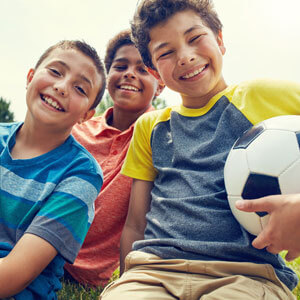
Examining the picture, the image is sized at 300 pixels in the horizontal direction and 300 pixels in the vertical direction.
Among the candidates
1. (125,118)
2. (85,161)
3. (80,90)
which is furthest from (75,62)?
(125,118)

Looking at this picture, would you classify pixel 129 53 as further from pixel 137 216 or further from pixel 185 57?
pixel 137 216

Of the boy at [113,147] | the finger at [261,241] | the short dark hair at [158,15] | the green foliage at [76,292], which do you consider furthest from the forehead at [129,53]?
the finger at [261,241]

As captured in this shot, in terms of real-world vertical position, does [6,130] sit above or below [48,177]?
above

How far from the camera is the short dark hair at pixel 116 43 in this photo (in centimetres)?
323

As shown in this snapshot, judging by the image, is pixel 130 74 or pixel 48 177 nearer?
pixel 48 177

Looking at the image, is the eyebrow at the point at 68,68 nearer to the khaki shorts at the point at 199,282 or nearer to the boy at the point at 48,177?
the boy at the point at 48,177

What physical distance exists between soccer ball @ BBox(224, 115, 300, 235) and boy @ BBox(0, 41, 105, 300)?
0.83m

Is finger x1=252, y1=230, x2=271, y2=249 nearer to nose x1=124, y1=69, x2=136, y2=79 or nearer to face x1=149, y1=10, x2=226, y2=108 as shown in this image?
face x1=149, y1=10, x2=226, y2=108

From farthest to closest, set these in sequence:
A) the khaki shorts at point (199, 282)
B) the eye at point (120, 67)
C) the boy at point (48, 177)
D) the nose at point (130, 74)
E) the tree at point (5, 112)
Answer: the tree at point (5, 112)
the eye at point (120, 67)
the nose at point (130, 74)
the boy at point (48, 177)
the khaki shorts at point (199, 282)

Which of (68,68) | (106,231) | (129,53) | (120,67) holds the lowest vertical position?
(106,231)

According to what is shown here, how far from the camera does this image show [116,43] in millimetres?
3320

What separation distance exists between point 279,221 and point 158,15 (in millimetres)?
1468

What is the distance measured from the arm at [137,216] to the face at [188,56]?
654mm

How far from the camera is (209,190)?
5.92 feet
